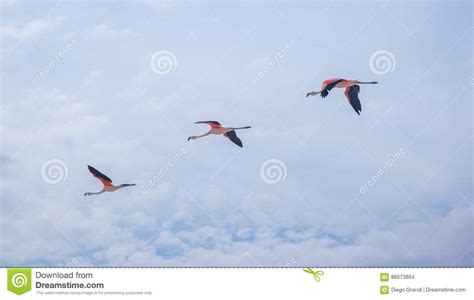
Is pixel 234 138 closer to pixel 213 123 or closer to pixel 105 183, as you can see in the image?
pixel 213 123

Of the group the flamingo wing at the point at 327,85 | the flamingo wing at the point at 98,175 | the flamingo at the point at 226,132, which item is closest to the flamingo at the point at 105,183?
the flamingo wing at the point at 98,175

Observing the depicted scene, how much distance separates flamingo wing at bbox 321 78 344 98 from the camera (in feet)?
36.0

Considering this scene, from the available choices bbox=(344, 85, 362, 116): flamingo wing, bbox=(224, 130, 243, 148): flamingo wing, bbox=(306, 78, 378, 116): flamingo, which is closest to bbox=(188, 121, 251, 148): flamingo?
bbox=(224, 130, 243, 148): flamingo wing

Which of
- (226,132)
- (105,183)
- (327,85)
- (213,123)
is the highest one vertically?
(327,85)

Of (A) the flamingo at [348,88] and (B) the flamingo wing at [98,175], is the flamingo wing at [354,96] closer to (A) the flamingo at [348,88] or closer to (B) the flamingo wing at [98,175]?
(A) the flamingo at [348,88]

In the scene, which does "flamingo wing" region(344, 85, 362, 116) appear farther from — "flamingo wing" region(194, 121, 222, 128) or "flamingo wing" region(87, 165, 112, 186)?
"flamingo wing" region(87, 165, 112, 186)

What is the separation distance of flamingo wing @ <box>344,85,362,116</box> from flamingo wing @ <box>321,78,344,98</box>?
0.28 metres

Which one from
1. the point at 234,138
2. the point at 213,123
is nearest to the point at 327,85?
the point at 234,138

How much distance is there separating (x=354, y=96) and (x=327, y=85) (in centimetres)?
60

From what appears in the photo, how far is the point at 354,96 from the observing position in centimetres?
1119

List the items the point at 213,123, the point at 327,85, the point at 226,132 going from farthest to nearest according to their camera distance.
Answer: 1. the point at 226,132
2. the point at 213,123
3. the point at 327,85

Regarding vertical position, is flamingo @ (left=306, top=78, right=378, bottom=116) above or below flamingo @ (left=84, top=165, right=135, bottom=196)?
above
